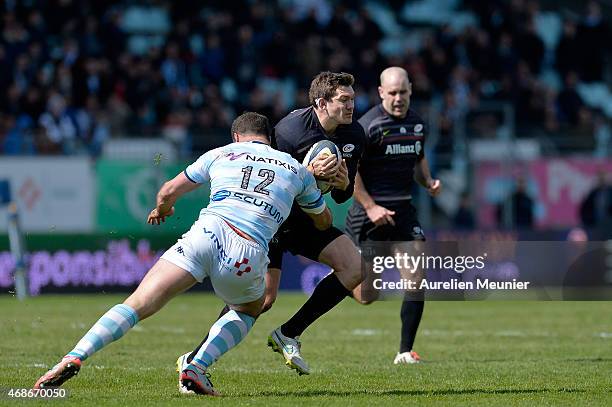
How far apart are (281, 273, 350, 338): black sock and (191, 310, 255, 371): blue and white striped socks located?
1.55m

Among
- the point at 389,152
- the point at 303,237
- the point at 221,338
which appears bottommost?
the point at 221,338

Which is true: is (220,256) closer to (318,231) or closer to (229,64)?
(318,231)

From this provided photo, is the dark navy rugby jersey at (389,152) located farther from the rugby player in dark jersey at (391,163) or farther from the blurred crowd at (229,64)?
the blurred crowd at (229,64)

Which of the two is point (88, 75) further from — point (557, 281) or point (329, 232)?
point (329, 232)

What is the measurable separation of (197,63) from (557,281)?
8.72 metres

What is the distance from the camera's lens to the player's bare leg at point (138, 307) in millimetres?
7828

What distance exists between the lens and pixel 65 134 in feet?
72.1

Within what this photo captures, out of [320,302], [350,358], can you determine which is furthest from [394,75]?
[350,358]

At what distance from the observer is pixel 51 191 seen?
20.9 meters

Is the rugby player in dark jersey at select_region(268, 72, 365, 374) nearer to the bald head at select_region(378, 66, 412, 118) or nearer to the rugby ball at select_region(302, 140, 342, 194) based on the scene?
the rugby ball at select_region(302, 140, 342, 194)

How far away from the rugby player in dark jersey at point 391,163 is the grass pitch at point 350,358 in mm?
1213

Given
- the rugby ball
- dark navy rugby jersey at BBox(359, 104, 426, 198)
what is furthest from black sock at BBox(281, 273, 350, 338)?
dark navy rugby jersey at BBox(359, 104, 426, 198)

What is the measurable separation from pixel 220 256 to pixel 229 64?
17876 mm

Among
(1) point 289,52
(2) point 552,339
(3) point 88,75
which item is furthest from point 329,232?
(1) point 289,52
